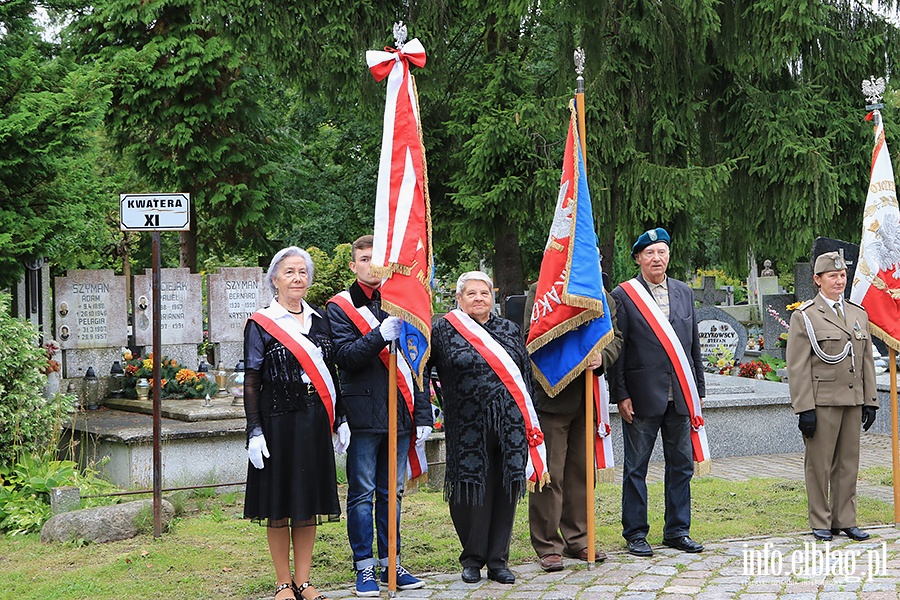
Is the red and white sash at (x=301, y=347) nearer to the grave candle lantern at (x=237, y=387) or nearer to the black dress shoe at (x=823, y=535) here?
the black dress shoe at (x=823, y=535)

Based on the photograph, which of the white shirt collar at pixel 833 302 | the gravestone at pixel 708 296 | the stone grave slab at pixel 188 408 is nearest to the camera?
the white shirt collar at pixel 833 302

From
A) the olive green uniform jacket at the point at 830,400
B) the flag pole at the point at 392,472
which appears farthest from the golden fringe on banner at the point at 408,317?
the olive green uniform jacket at the point at 830,400

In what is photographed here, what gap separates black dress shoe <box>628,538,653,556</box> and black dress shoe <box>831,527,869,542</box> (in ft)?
4.44

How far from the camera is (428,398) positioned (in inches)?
229

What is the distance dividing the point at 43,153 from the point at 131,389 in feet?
10.2

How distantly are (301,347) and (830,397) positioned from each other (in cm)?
357

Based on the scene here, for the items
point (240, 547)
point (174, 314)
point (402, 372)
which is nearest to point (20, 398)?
point (240, 547)

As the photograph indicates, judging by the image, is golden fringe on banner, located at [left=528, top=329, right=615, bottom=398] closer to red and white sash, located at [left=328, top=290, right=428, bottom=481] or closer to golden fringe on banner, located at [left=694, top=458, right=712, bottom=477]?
red and white sash, located at [left=328, top=290, right=428, bottom=481]

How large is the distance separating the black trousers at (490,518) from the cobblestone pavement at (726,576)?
0.15m

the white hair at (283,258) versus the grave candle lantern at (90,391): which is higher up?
the white hair at (283,258)

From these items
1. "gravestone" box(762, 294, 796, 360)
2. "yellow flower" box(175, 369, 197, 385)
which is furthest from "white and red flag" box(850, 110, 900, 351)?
"gravestone" box(762, 294, 796, 360)

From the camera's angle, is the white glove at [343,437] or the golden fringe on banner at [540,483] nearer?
the white glove at [343,437]

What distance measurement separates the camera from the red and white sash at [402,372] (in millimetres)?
5672

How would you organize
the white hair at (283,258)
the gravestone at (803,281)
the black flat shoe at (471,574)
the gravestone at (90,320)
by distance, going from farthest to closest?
the gravestone at (803,281), the gravestone at (90,320), the black flat shoe at (471,574), the white hair at (283,258)
